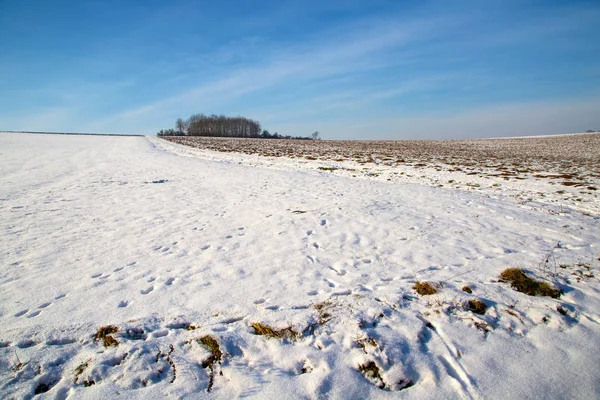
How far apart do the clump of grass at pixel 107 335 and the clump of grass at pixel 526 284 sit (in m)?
5.72

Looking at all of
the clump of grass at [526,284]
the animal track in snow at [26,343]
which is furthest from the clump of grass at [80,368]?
the clump of grass at [526,284]

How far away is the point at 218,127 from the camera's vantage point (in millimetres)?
136000

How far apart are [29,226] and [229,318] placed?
7065 mm

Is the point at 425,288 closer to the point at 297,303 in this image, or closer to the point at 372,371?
the point at 372,371

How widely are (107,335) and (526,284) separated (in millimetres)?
6084

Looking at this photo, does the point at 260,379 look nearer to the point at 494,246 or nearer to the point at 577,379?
the point at 577,379

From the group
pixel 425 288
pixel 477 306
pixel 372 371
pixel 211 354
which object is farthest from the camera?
pixel 425 288

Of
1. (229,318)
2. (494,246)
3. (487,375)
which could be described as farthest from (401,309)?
(494,246)

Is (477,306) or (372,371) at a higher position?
(477,306)

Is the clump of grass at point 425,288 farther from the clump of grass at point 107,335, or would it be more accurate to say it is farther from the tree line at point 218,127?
the tree line at point 218,127

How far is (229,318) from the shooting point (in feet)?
12.9

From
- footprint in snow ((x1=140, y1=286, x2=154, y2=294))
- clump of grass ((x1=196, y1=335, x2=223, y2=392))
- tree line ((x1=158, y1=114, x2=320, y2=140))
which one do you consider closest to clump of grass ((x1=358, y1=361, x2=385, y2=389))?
clump of grass ((x1=196, y1=335, x2=223, y2=392))

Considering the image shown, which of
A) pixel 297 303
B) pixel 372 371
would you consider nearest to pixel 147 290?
pixel 297 303

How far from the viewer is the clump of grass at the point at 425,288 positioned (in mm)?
4379
